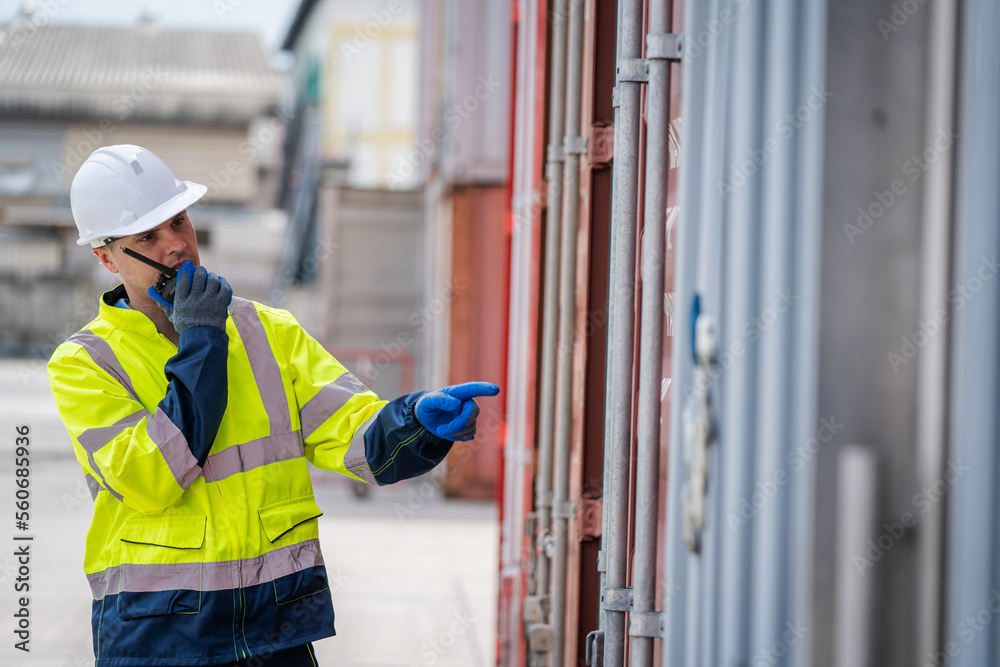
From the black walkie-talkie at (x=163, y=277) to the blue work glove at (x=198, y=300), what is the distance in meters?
0.06

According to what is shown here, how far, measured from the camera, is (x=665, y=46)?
7.50ft

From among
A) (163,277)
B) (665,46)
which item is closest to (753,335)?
(665,46)

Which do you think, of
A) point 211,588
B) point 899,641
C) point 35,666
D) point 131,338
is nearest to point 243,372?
point 131,338

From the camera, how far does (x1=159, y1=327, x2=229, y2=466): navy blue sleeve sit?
2191mm

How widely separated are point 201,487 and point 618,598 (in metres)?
1.10

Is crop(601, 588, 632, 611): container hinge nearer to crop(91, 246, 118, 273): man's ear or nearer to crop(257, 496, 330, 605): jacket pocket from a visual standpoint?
crop(257, 496, 330, 605): jacket pocket

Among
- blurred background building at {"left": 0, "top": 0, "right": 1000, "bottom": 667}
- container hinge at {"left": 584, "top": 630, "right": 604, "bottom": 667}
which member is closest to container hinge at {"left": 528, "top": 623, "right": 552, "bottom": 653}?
blurred background building at {"left": 0, "top": 0, "right": 1000, "bottom": 667}

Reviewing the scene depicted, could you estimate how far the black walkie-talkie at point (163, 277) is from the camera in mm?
2422

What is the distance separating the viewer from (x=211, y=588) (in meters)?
2.27

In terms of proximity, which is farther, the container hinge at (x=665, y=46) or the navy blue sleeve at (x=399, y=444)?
the navy blue sleeve at (x=399, y=444)

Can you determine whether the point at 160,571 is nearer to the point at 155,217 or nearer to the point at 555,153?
the point at 155,217

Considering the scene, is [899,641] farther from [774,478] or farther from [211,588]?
[211,588]

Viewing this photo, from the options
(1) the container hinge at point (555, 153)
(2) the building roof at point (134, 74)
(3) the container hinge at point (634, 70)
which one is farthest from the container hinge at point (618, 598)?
(2) the building roof at point (134, 74)

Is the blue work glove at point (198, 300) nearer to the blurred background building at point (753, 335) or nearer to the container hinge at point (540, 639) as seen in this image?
the blurred background building at point (753, 335)
